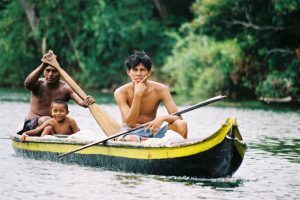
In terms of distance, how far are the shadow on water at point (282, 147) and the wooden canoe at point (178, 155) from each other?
3335 mm

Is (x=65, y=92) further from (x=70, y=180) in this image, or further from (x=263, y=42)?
(x=263, y=42)

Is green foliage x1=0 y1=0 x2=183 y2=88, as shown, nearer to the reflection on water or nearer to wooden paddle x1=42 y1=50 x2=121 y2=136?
wooden paddle x1=42 y1=50 x2=121 y2=136

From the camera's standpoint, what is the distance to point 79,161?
14.5m

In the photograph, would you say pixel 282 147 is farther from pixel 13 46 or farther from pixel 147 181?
pixel 13 46

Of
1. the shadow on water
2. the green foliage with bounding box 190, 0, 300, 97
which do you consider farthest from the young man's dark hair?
the green foliage with bounding box 190, 0, 300, 97

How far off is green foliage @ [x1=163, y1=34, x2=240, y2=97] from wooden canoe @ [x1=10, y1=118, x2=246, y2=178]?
21.4 metres

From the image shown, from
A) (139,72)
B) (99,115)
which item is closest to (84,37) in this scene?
(99,115)

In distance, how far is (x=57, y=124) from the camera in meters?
15.5

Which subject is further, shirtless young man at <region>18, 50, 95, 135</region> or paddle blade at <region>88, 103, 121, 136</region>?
shirtless young man at <region>18, 50, 95, 135</region>

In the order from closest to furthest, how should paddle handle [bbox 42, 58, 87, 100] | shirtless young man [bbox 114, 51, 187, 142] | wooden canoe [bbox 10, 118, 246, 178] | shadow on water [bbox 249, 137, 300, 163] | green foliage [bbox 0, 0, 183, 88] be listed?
wooden canoe [bbox 10, 118, 246, 178], shirtless young man [bbox 114, 51, 187, 142], paddle handle [bbox 42, 58, 87, 100], shadow on water [bbox 249, 137, 300, 163], green foliage [bbox 0, 0, 183, 88]

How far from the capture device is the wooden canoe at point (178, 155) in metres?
12.4

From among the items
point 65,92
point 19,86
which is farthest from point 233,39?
point 65,92

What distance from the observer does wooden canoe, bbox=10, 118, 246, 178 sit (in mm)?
12383

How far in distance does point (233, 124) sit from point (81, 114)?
1528 cm
